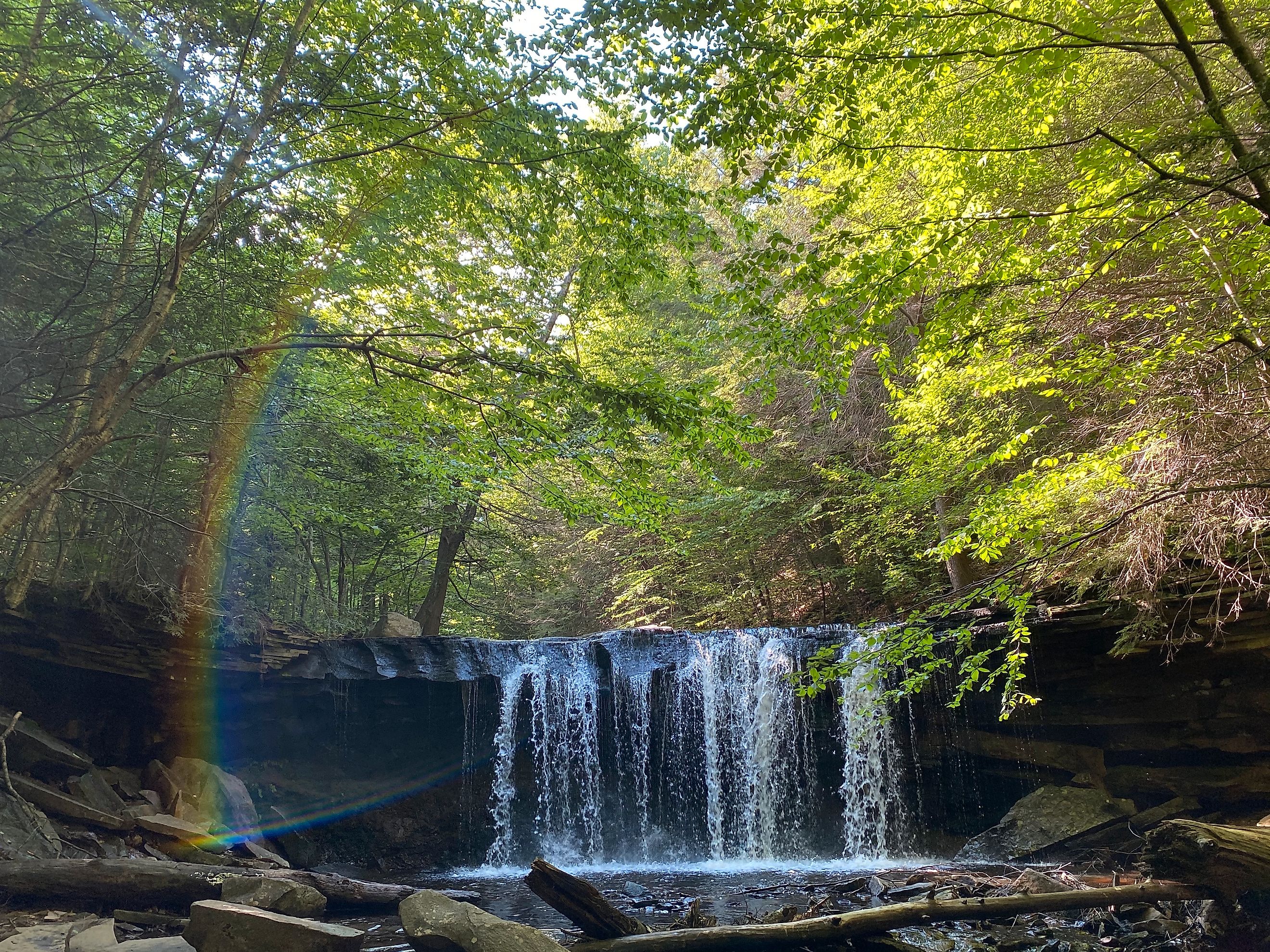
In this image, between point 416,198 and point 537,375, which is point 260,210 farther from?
point 537,375

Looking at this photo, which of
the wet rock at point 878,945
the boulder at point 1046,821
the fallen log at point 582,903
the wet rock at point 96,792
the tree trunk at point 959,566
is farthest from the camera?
the tree trunk at point 959,566

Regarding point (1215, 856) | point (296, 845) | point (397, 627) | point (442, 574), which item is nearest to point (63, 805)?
point (296, 845)

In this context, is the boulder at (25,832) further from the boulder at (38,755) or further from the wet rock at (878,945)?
the wet rock at (878,945)

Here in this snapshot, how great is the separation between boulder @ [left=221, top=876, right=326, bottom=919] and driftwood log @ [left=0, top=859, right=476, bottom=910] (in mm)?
233

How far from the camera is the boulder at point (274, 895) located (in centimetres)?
534

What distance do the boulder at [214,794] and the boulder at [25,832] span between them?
105 inches

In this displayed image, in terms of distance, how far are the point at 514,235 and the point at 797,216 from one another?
321 inches

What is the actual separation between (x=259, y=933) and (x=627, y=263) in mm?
5285

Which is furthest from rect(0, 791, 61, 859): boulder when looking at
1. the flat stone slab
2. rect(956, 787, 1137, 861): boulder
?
rect(956, 787, 1137, 861): boulder

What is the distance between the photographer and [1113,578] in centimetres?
816

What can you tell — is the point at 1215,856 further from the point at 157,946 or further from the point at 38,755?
the point at 38,755

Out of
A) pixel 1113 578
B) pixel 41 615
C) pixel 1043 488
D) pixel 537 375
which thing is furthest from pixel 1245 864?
pixel 41 615

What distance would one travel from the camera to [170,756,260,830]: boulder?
349 inches

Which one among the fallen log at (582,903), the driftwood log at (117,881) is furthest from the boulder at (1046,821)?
the driftwood log at (117,881)
